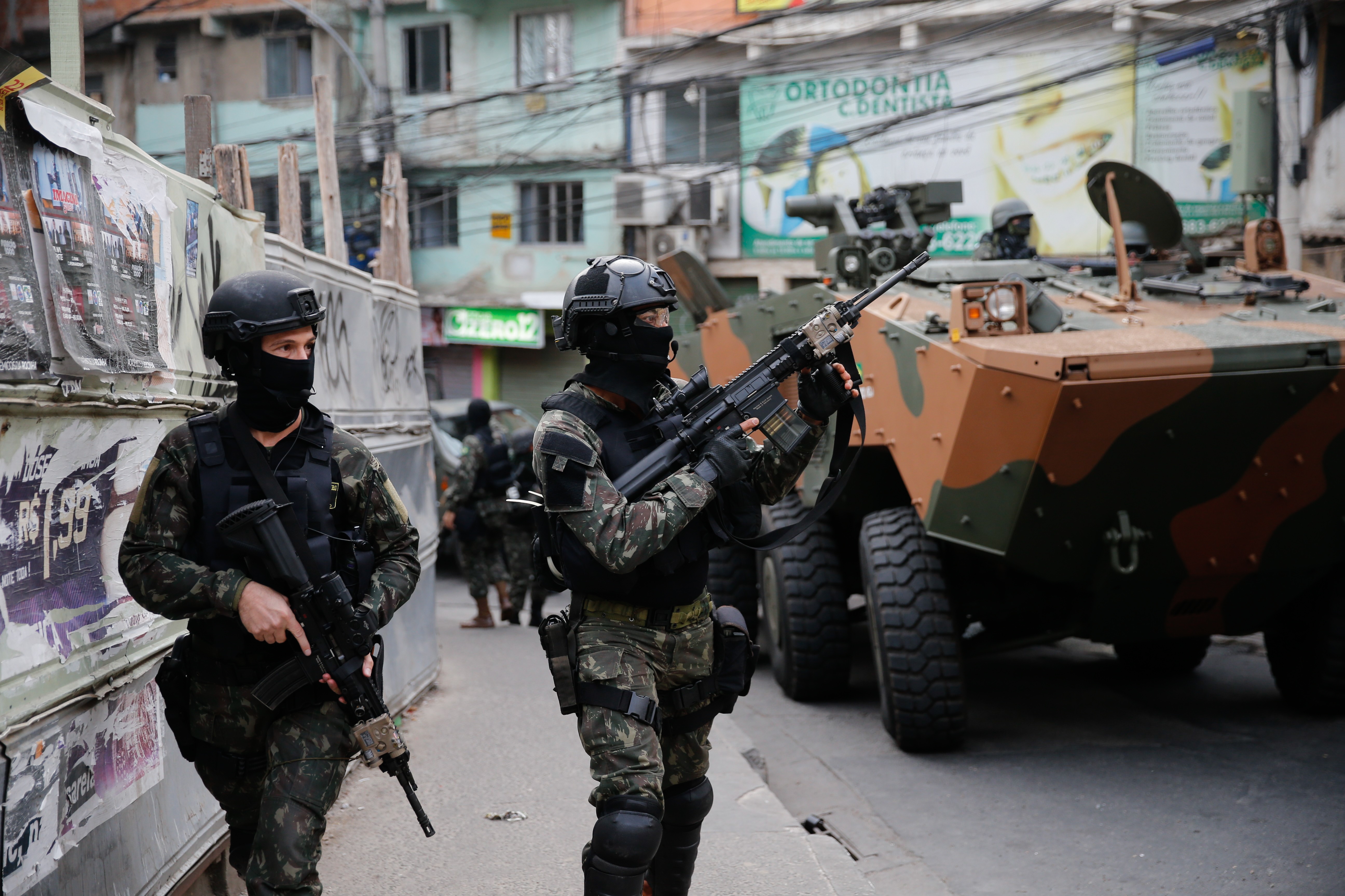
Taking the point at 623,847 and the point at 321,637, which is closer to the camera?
the point at 321,637

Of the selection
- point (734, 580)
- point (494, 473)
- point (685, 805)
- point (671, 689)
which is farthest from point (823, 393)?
point (494, 473)

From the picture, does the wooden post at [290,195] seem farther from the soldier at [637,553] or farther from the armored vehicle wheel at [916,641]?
the armored vehicle wheel at [916,641]

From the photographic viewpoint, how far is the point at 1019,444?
4.91 meters

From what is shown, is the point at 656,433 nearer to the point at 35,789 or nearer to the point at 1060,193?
the point at 35,789

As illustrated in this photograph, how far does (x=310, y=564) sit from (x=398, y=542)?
0.29 meters

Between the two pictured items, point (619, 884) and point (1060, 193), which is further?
point (1060, 193)

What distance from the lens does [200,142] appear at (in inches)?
163

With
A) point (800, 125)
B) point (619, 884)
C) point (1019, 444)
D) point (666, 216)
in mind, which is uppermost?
point (800, 125)

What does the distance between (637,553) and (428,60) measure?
21.0 m

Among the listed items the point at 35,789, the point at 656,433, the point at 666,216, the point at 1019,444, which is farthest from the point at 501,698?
the point at 666,216

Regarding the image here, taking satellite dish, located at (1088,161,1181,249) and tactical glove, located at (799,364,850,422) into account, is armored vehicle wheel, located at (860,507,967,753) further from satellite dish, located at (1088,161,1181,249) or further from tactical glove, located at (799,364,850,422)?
tactical glove, located at (799,364,850,422)

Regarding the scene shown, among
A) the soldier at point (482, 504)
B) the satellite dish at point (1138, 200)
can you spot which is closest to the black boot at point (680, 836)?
the satellite dish at point (1138, 200)

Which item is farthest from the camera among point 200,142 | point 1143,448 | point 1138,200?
point 1138,200

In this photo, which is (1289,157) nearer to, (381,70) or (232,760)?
(232,760)
